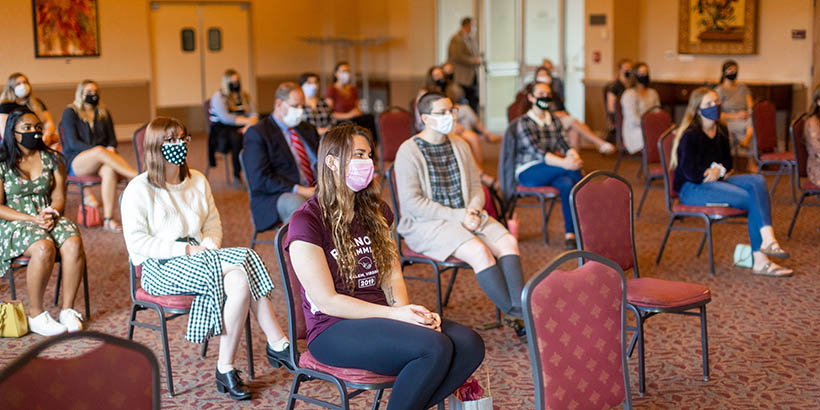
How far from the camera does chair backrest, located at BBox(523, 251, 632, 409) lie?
8.66 feet

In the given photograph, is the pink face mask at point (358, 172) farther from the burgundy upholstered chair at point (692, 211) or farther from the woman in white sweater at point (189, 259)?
the burgundy upholstered chair at point (692, 211)

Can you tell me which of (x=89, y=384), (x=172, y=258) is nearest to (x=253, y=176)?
(x=172, y=258)

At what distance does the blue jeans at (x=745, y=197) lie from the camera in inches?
227

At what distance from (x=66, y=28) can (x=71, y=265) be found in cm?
958

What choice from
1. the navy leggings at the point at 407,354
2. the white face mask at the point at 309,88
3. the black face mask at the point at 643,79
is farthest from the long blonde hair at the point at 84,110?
the black face mask at the point at 643,79

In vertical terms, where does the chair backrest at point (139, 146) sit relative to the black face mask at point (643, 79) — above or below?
below

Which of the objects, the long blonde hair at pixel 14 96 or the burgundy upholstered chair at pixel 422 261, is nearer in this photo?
the burgundy upholstered chair at pixel 422 261

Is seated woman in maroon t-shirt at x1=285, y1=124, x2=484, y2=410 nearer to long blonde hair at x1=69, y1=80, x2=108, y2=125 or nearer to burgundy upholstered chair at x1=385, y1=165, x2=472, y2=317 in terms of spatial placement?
burgundy upholstered chair at x1=385, y1=165, x2=472, y2=317

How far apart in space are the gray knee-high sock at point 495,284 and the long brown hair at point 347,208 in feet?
4.02

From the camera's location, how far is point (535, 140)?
6.62m

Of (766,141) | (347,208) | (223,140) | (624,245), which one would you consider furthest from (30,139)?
(766,141)

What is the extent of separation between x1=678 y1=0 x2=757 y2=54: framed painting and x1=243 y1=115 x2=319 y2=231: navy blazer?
25.5ft

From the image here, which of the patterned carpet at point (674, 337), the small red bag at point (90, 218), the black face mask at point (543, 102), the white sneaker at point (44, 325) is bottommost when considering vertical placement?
the patterned carpet at point (674, 337)

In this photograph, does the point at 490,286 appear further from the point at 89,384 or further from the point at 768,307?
the point at 89,384
